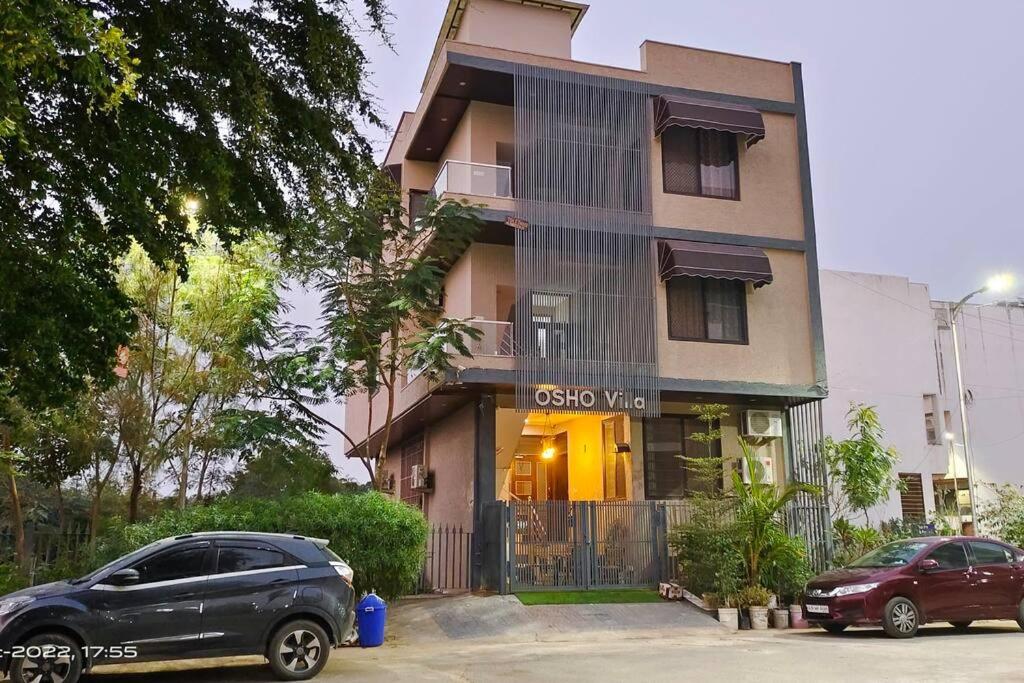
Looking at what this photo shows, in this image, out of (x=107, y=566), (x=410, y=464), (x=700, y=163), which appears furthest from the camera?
(x=410, y=464)

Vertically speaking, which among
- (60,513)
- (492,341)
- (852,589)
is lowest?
(852,589)

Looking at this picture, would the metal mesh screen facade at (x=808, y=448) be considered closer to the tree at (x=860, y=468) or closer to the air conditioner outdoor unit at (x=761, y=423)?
the tree at (x=860, y=468)

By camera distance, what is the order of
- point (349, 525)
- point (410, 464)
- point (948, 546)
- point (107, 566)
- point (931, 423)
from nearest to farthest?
point (107, 566), point (349, 525), point (948, 546), point (410, 464), point (931, 423)

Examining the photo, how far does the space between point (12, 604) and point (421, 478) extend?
14.4m

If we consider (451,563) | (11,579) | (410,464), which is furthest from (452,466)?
(11,579)

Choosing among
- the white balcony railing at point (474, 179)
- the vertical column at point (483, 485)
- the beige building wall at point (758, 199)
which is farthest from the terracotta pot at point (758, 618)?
the white balcony railing at point (474, 179)

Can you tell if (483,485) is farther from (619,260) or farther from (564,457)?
(564,457)

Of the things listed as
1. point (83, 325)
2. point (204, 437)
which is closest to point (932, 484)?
point (204, 437)

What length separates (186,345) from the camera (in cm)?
1662

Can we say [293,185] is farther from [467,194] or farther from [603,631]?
[603,631]

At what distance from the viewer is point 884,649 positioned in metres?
11.7

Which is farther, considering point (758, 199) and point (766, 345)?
point (758, 199)

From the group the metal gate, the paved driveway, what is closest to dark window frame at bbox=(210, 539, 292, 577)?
the paved driveway

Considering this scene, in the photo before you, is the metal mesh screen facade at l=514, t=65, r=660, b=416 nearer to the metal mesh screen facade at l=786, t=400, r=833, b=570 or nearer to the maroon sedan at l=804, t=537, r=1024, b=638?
the metal mesh screen facade at l=786, t=400, r=833, b=570
